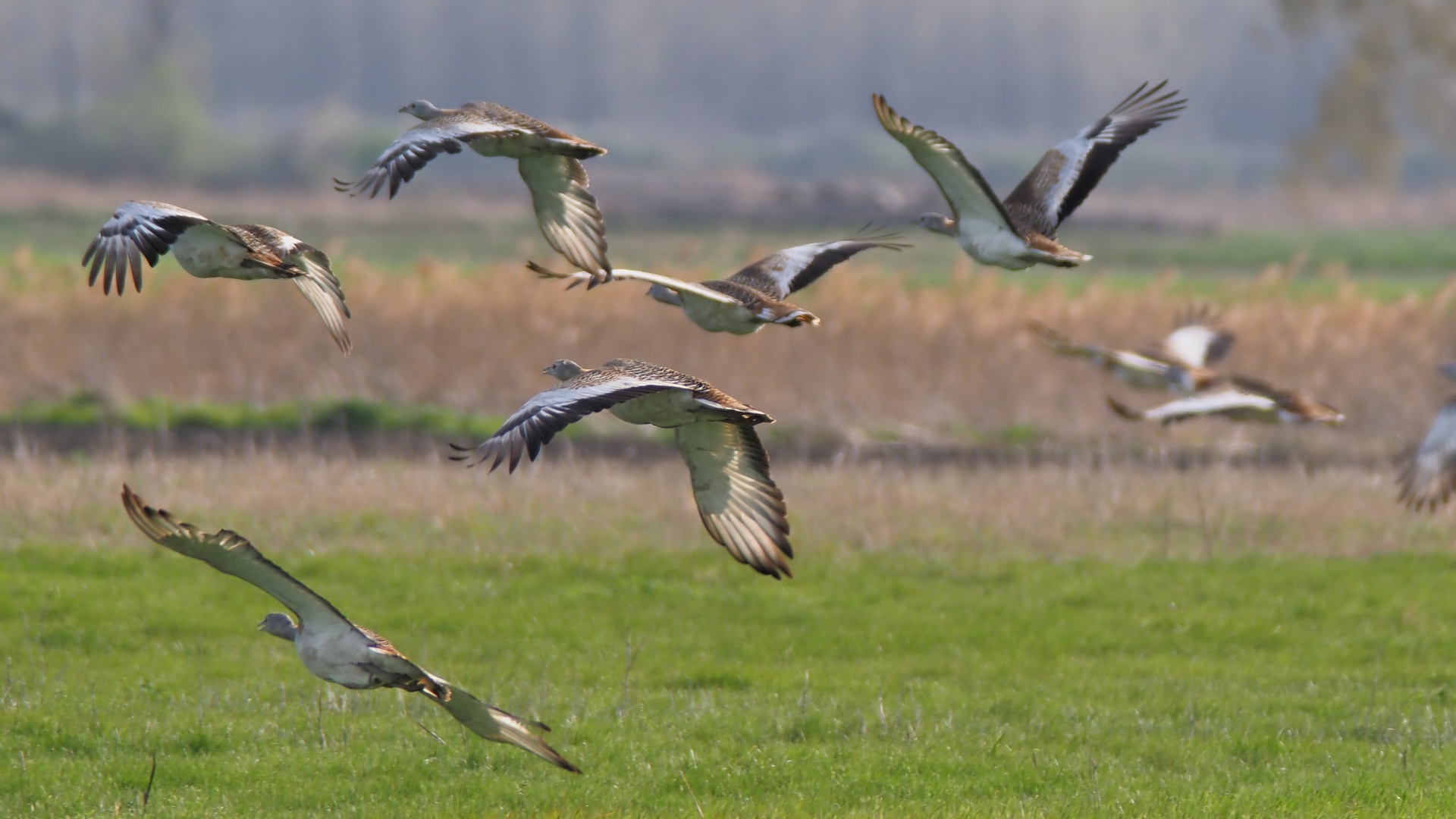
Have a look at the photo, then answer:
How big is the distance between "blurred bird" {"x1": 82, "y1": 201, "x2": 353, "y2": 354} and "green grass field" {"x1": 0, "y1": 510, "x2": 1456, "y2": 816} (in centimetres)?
287

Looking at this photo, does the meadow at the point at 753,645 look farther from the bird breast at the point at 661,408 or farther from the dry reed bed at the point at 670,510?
the bird breast at the point at 661,408

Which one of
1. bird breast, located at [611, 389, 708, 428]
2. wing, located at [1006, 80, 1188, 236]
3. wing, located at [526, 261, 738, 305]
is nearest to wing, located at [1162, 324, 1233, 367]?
wing, located at [1006, 80, 1188, 236]

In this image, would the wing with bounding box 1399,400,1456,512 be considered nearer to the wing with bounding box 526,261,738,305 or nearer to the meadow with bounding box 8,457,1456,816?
the meadow with bounding box 8,457,1456,816

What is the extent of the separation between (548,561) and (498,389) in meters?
8.46

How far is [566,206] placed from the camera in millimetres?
7320

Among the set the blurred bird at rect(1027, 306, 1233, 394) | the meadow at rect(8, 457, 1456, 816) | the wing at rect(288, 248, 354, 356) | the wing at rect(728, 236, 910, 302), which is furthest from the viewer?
the blurred bird at rect(1027, 306, 1233, 394)

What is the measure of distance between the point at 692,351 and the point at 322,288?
15.2 meters

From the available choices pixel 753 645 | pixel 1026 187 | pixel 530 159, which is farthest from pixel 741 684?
pixel 530 159

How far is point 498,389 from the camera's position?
75.2 ft

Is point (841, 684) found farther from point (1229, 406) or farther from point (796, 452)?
point (796, 452)

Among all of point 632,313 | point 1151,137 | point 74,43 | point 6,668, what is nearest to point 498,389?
point 632,313

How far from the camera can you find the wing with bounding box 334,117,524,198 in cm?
634

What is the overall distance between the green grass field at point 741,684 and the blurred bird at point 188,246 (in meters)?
2.87

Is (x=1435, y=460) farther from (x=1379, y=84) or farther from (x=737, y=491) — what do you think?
(x=1379, y=84)
